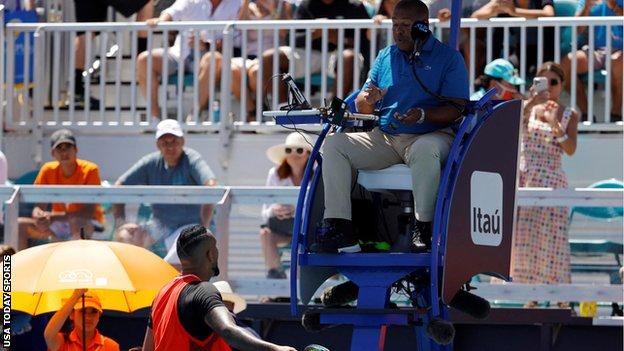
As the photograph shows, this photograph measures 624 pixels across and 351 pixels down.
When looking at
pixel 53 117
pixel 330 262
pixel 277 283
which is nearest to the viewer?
pixel 330 262

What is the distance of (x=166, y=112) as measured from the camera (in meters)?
15.8

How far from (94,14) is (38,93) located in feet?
4.59

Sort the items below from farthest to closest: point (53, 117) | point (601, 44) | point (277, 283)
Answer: point (53, 117), point (601, 44), point (277, 283)

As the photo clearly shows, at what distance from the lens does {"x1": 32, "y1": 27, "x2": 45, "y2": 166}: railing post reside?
51.7 ft

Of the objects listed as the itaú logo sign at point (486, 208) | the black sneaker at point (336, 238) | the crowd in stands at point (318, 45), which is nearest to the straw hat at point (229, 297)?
the black sneaker at point (336, 238)

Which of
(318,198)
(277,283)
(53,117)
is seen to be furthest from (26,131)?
(318,198)

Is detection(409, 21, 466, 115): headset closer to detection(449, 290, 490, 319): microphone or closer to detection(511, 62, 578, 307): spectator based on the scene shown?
detection(449, 290, 490, 319): microphone

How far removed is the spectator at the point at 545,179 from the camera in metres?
12.4

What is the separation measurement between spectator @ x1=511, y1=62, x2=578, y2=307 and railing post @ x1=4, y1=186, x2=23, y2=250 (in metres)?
3.73

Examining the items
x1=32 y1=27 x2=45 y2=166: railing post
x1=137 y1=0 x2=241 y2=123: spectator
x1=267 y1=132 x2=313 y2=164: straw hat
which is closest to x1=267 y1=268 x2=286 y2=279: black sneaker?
x1=267 y1=132 x2=313 y2=164: straw hat

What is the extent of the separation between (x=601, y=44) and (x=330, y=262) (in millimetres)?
6563

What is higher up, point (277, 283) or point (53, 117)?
point (53, 117)

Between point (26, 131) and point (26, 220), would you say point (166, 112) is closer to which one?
point (26, 131)

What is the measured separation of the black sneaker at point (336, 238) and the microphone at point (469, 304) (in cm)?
64
